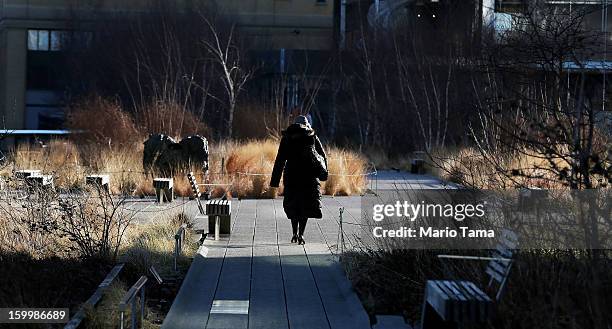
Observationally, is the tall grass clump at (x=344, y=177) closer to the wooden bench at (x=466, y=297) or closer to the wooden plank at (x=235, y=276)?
the wooden plank at (x=235, y=276)

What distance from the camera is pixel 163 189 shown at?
799 inches

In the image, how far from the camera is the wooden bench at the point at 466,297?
6.41 metres

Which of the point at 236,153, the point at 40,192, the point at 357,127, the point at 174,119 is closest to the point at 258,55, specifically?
the point at 357,127

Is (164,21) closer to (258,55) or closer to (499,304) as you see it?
(258,55)

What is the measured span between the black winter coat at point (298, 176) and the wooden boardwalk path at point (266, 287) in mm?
526

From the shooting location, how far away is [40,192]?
36.3ft

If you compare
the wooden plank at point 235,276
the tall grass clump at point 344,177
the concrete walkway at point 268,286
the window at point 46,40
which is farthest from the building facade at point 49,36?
the concrete walkway at point 268,286

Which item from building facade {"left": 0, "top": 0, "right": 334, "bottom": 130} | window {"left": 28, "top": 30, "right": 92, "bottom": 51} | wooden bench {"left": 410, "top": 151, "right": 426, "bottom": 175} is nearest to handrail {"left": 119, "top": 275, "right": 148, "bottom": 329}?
wooden bench {"left": 410, "top": 151, "right": 426, "bottom": 175}

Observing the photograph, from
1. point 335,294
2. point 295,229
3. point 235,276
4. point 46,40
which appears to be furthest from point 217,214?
point 46,40

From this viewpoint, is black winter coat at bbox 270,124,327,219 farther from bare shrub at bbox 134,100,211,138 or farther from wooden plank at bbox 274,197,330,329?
bare shrub at bbox 134,100,211,138

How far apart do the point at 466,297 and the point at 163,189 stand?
14417mm

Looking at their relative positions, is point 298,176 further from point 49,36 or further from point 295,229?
point 49,36

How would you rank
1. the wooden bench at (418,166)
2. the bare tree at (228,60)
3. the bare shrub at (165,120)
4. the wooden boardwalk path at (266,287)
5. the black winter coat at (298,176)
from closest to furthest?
the wooden boardwalk path at (266,287)
the black winter coat at (298,176)
the bare shrub at (165,120)
the wooden bench at (418,166)
the bare tree at (228,60)

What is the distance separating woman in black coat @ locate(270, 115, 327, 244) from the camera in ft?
42.9
